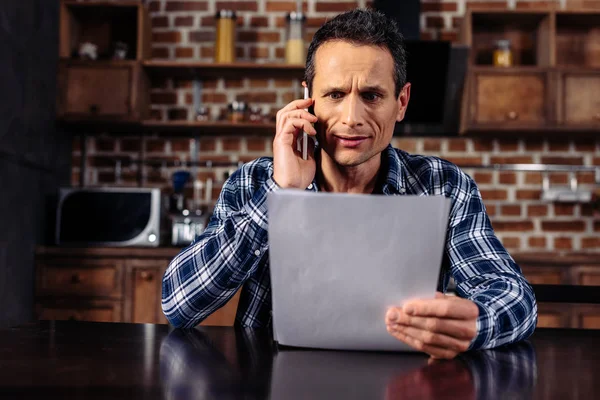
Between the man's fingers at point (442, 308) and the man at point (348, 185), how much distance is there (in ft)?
0.14

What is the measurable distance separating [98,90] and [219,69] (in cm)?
63

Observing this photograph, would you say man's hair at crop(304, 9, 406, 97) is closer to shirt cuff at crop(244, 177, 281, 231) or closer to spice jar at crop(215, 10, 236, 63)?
shirt cuff at crop(244, 177, 281, 231)

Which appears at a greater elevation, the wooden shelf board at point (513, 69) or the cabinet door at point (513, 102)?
the wooden shelf board at point (513, 69)

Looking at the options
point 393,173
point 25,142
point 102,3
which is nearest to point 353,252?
point 393,173

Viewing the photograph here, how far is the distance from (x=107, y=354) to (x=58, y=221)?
2276 mm

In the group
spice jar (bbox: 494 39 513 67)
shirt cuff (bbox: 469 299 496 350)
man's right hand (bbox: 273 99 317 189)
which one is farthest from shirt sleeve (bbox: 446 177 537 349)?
spice jar (bbox: 494 39 513 67)

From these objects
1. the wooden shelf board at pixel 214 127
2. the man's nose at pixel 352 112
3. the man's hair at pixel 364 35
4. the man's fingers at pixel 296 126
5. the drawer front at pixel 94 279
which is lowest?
the drawer front at pixel 94 279

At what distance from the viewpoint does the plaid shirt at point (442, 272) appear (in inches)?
39.2

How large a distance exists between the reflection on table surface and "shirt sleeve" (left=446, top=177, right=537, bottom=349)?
0.04 meters

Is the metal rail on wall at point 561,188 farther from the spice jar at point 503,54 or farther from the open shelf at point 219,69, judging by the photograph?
the open shelf at point 219,69

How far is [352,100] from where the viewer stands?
123cm

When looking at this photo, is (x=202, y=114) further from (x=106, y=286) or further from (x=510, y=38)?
(x=510, y=38)

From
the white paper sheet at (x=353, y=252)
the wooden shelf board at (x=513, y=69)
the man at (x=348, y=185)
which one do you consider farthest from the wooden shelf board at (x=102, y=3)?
the white paper sheet at (x=353, y=252)

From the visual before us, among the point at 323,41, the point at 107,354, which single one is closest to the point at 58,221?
the point at 323,41
